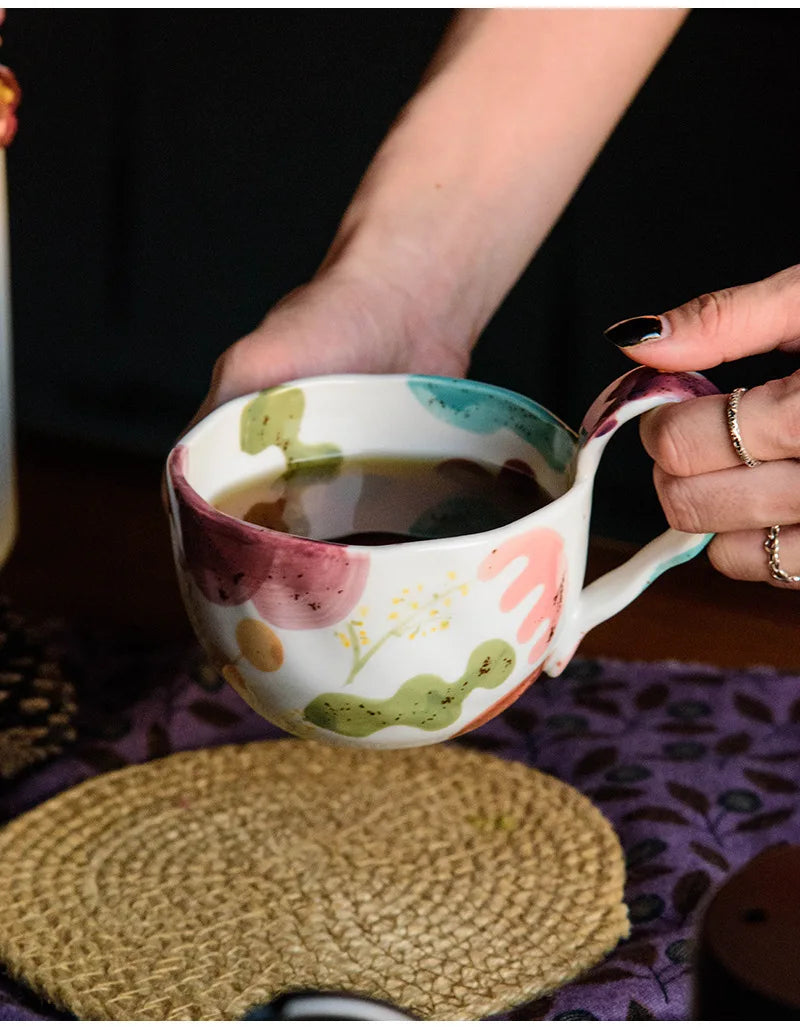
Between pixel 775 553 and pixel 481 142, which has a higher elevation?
pixel 481 142

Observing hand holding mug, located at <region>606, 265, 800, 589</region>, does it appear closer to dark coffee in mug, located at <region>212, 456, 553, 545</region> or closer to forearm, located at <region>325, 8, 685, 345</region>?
dark coffee in mug, located at <region>212, 456, 553, 545</region>

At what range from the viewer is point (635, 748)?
0.64 m

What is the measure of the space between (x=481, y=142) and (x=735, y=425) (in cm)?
30

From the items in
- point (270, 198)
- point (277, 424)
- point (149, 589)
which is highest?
point (277, 424)

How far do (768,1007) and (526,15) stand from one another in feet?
2.04

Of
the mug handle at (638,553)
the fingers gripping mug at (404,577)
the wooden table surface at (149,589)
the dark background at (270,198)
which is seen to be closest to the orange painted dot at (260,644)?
the fingers gripping mug at (404,577)

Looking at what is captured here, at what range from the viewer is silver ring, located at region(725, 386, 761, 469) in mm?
464

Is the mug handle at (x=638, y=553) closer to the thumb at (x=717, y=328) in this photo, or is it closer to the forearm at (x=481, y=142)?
the thumb at (x=717, y=328)

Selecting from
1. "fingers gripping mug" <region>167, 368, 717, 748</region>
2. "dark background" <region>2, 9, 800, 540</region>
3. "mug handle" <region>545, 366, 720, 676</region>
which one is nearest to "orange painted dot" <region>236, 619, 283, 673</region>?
"fingers gripping mug" <region>167, 368, 717, 748</region>

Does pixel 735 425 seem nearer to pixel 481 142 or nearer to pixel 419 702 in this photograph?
pixel 419 702

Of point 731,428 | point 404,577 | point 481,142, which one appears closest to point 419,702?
point 404,577

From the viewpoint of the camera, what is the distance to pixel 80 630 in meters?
0.75

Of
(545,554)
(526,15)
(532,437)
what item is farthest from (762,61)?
(545,554)

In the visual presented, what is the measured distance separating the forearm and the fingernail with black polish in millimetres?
249
